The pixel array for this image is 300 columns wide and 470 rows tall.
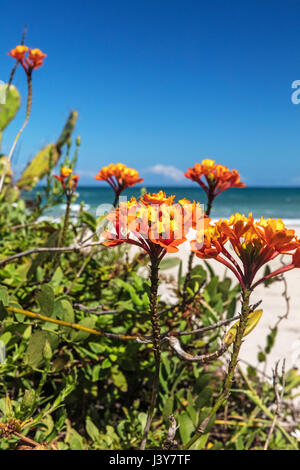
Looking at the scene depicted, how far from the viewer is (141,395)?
115 centimetres

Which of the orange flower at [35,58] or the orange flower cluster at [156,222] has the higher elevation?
the orange flower at [35,58]

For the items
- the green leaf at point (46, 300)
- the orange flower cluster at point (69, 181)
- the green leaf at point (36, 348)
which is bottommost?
the green leaf at point (36, 348)

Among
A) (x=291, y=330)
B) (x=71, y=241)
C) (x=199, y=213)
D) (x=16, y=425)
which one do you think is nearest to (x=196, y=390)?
(x=16, y=425)

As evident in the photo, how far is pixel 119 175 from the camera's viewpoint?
103 centimetres

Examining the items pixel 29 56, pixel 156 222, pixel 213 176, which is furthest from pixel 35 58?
pixel 156 222

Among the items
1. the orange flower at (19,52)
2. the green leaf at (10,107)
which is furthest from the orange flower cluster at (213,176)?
the green leaf at (10,107)

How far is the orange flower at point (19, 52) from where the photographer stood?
4.08ft

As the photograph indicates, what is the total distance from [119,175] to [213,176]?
245mm

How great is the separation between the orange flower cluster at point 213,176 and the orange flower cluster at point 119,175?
0.47 feet

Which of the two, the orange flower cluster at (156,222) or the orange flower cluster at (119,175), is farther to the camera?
the orange flower cluster at (119,175)

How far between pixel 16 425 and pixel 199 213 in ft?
1.54

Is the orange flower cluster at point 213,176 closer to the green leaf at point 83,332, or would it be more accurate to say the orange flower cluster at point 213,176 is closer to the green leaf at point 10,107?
the green leaf at point 83,332

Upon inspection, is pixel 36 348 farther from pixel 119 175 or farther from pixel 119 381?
pixel 119 175

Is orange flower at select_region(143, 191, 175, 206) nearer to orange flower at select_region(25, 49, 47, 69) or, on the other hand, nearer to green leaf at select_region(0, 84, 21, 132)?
orange flower at select_region(25, 49, 47, 69)
